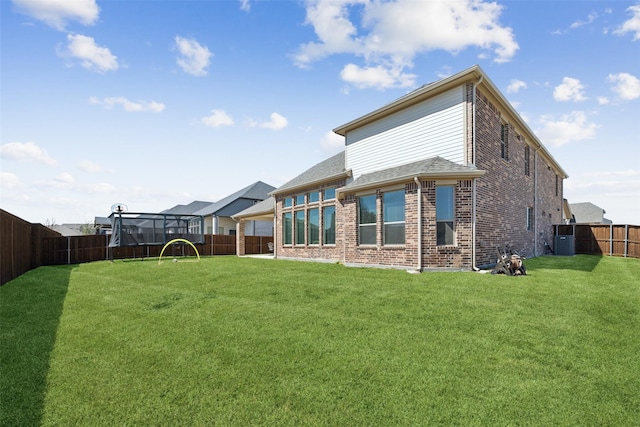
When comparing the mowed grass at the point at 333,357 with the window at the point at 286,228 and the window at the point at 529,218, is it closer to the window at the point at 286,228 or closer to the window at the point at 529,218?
the window at the point at 529,218

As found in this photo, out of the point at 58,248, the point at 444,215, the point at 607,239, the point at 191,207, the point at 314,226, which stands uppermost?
the point at 191,207

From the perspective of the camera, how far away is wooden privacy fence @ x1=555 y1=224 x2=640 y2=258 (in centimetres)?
1677

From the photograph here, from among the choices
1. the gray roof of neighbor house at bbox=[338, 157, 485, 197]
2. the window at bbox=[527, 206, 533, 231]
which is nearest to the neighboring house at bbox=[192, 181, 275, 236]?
the gray roof of neighbor house at bbox=[338, 157, 485, 197]

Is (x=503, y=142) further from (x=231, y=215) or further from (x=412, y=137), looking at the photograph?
(x=231, y=215)

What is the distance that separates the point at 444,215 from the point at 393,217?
1.72m

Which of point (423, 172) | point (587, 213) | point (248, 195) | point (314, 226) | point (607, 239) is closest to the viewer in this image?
point (423, 172)

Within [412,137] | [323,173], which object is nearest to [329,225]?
[323,173]

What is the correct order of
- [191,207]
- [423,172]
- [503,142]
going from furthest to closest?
[191,207] → [503,142] → [423,172]

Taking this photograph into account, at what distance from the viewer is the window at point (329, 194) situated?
49.1 feet

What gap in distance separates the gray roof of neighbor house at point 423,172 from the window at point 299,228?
5.23 m

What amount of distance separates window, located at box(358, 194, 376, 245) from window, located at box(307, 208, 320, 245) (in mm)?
3749

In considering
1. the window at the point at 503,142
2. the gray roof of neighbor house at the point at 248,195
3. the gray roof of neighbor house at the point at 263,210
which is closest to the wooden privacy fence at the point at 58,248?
the gray roof of neighbor house at the point at 263,210

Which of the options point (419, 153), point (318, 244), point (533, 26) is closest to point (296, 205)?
point (318, 244)

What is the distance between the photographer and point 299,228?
56.3ft
